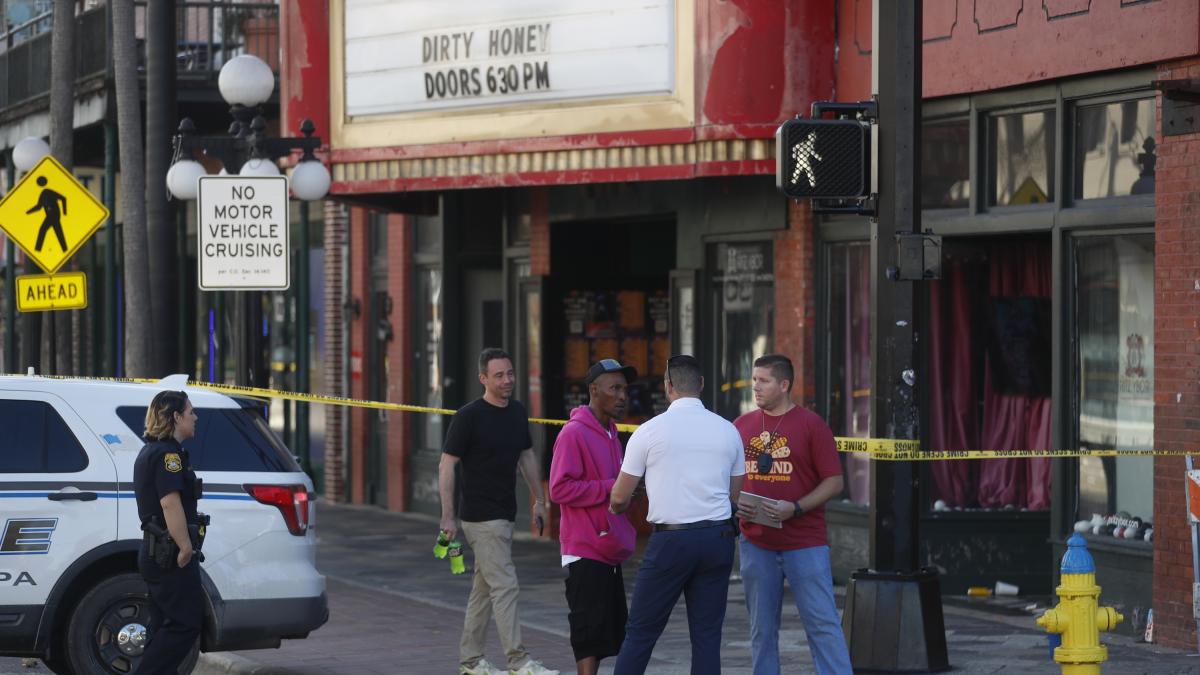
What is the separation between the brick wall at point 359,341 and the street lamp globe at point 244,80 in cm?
786

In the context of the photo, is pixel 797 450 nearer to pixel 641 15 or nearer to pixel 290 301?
pixel 641 15

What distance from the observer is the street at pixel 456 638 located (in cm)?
1139

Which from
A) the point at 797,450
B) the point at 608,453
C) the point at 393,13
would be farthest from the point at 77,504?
the point at 393,13

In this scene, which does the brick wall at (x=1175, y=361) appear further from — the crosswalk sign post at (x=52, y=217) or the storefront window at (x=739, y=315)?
the crosswalk sign post at (x=52, y=217)

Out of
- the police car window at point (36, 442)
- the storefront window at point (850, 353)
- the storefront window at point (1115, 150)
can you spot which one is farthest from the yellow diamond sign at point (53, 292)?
the storefront window at point (1115, 150)

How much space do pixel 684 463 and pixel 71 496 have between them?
138 inches

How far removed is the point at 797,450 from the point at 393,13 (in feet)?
27.8

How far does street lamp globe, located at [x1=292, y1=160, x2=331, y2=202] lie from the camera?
48.3ft

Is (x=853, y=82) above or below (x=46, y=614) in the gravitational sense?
above

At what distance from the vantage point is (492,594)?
1080cm

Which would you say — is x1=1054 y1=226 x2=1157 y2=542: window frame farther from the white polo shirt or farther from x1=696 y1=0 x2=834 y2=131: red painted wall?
the white polo shirt

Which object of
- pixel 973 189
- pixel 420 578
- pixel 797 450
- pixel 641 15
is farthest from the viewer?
pixel 420 578

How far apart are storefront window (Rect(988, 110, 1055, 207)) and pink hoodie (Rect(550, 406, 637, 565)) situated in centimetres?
511

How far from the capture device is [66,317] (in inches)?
1166
